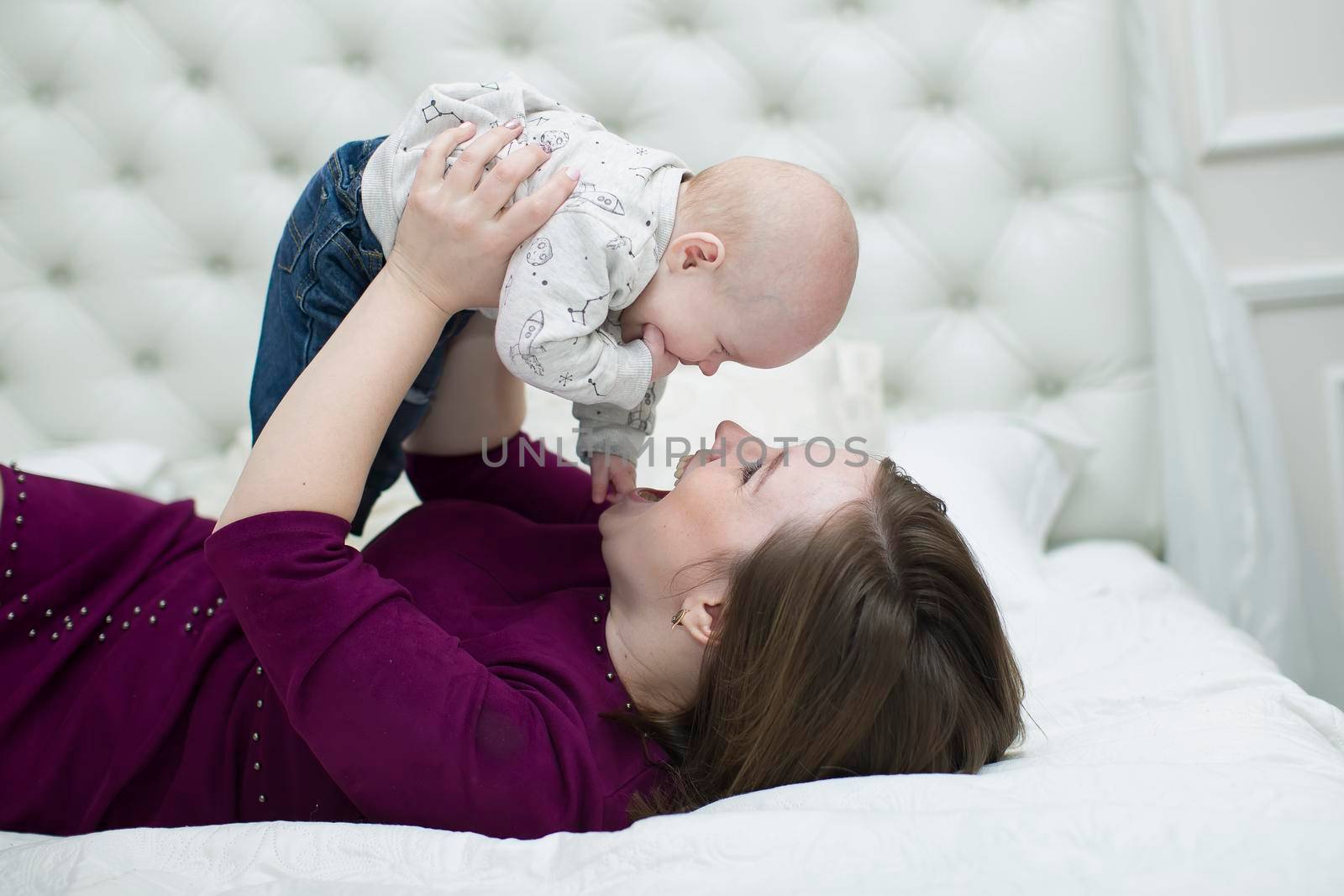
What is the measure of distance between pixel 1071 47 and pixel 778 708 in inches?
60.8

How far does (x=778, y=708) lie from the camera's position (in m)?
0.91

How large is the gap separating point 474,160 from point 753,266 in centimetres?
31

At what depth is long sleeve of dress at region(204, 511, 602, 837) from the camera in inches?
31.8

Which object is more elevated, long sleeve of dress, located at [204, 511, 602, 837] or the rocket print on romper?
the rocket print on romper

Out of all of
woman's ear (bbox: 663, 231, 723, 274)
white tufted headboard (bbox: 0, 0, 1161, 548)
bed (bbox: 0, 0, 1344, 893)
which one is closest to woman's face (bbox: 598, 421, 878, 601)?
woman's ear (bbox: 663, 231, 723, 274)

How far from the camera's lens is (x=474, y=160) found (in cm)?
96

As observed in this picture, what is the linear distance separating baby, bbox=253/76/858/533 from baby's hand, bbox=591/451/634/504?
103 millimetres

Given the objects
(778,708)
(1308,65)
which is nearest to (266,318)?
(778,708)

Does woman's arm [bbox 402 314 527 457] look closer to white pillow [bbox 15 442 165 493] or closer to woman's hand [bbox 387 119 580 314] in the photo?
woman's hand [bbox 387 119 580 314]

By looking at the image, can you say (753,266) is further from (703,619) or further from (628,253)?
(703,619)

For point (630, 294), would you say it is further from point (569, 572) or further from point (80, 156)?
point (80, 156)

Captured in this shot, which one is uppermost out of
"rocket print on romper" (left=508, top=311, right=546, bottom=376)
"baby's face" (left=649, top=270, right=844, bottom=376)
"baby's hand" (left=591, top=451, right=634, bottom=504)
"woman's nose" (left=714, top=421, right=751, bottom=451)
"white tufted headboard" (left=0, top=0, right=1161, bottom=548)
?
"white tufted headboard" (left=0, top=0, right=1161, bottom=548)

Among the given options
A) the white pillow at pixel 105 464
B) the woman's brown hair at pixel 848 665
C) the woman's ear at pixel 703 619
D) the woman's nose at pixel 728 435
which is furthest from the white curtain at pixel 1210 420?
the white pillow at pixel 105 464

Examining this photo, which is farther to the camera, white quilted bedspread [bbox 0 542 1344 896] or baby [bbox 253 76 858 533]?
baby [bbox 253 76 858 533]
